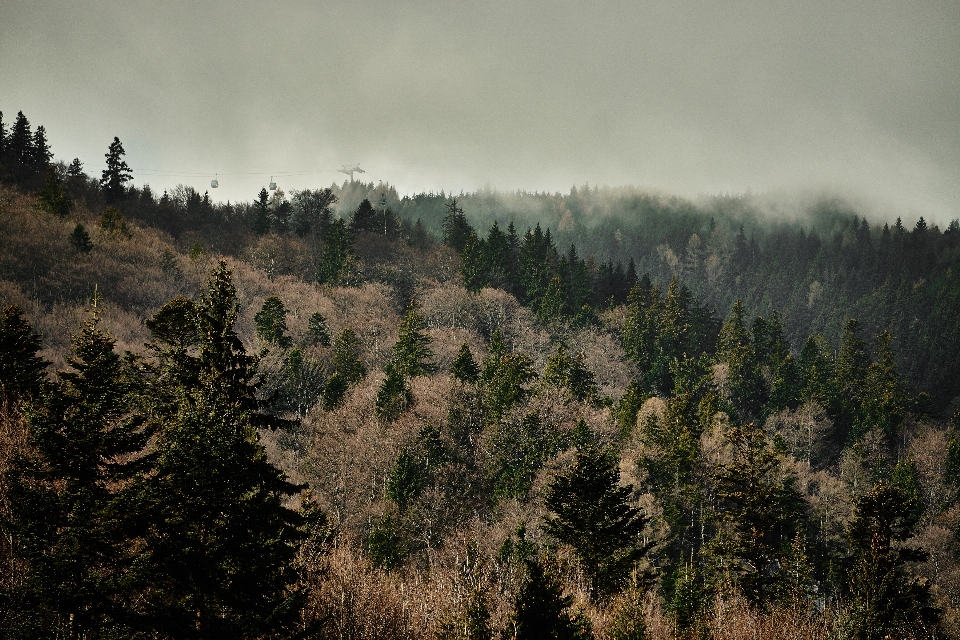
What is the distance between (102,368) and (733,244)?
210 meters

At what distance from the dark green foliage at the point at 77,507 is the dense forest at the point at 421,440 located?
0.06 metres

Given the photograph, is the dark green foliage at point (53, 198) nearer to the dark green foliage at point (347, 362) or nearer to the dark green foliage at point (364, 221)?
the dark green foliage at point (364, 221)

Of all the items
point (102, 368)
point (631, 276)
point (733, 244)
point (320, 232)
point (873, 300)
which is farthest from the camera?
point (733, 244)

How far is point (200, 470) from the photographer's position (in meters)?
10.2

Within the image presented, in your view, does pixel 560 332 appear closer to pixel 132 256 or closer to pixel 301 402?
pixel 301 402

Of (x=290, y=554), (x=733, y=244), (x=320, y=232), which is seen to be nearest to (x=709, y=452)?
(x=290, y=554)

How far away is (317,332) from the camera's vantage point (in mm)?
73062

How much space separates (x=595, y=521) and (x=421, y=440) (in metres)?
27.9

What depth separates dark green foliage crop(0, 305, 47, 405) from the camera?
2280 cm

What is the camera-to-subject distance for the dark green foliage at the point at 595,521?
2706 centimetres

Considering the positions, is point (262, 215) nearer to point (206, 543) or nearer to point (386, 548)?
point (386, 548)

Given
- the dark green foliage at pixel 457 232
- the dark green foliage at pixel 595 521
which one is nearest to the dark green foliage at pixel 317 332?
the dark green foliage at pixel 457 232

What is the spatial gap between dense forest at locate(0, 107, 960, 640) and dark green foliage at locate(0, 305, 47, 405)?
5.0 inches

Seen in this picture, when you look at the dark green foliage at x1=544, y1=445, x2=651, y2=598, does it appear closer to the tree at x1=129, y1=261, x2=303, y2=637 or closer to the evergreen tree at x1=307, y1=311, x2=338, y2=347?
the tree at x1=129, y1=261, x2=303, y2=637
